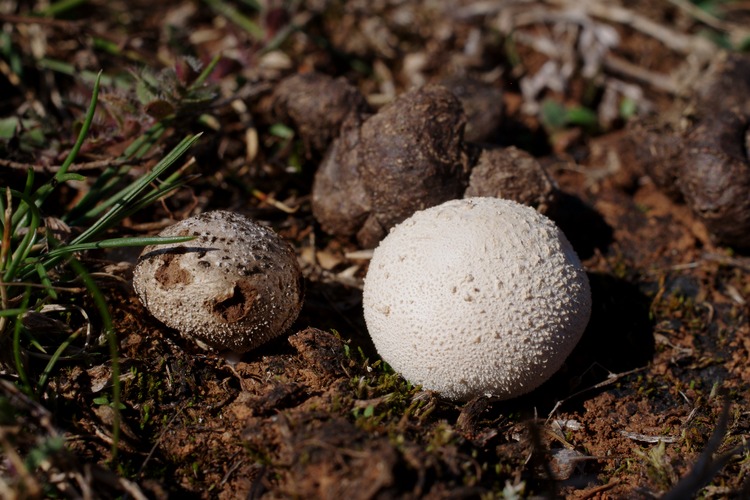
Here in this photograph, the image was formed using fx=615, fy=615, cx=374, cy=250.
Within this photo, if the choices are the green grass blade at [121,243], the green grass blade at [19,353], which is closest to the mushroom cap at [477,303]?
the green grass blade at [121,243]

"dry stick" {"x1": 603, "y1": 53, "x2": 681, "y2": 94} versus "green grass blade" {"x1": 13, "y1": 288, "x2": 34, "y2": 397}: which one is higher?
"dry stick" {"x1": 603, "y1": 53, "x2": 681, "y2": 94}

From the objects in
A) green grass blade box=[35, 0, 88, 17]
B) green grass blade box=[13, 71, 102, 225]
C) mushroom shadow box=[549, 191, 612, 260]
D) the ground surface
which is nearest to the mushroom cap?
the ground surface

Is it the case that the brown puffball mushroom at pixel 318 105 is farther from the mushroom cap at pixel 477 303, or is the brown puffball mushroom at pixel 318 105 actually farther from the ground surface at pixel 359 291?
the mushroom cap at pixel 477 303

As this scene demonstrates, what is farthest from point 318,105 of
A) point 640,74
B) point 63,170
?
point 640,74

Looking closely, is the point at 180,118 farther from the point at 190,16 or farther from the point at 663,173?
the point at 663,173

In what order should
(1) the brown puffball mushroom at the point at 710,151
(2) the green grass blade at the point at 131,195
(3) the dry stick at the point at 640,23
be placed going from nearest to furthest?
1. (2) the green grass blade at the point at 131,195
2. (1) the brown puffball mushroom at the point at 710,151
3. (3) the dry stick at the point at 640,23

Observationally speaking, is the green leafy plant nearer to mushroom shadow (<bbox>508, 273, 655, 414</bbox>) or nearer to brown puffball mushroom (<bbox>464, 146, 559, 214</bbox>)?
brown puffball mushroom (<bbox>464, 146, 559, 214</bbox>)

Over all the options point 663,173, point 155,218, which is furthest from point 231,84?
point 663,173

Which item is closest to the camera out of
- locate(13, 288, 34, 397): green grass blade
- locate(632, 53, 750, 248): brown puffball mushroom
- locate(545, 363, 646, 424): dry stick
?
locate(13, 288, 34, 397): green grass blade
